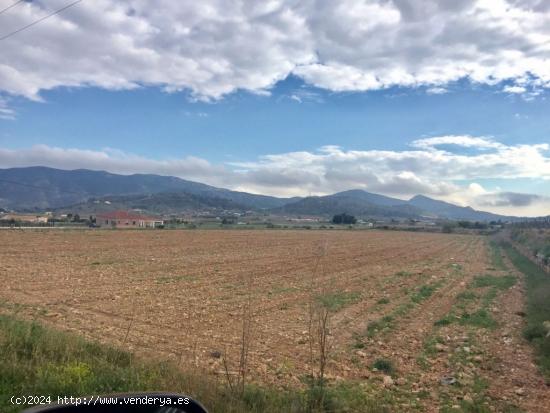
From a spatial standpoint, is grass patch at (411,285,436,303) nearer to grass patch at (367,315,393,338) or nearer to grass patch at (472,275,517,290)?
grass patch at (472,275,517,290)

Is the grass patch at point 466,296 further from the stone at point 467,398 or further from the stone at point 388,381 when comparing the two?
the stone at point 467,398

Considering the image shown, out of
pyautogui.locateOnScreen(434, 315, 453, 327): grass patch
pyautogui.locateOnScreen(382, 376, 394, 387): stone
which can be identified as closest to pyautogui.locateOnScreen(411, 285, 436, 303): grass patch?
pyautogui.locateOnScreen(434, 315, 453, 327): grass patch

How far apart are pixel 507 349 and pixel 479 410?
489 centimetres

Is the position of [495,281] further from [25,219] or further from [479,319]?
[25,219]

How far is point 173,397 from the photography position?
2666 mm

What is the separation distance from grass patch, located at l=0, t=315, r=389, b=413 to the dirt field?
1.37 meters

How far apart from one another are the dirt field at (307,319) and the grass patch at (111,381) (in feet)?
4.50

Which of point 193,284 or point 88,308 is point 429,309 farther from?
point 88,308

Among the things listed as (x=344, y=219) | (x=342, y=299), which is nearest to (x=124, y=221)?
(x=344, y=219)

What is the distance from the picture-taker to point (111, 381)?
218 inches

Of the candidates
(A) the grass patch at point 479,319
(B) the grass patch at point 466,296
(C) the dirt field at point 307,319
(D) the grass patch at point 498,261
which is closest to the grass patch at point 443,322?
(C) the dirt field at point 307,319

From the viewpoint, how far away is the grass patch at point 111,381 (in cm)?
515

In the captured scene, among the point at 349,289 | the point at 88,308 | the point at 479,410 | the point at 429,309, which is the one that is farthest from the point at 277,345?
the point at 349,289

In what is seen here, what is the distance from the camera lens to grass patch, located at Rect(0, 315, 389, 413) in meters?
5.15
